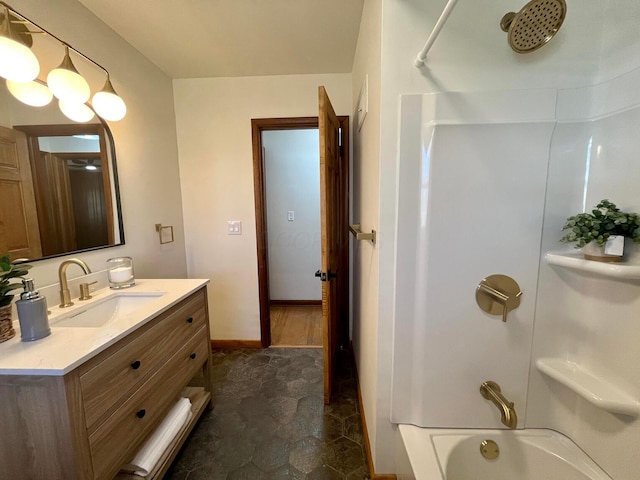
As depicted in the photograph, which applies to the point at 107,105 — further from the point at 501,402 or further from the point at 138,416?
the point at 501,402

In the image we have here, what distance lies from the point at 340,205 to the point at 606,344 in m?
1.67

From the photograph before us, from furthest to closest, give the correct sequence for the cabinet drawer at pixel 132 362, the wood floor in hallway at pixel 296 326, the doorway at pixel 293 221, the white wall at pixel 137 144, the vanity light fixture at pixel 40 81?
1. the doorway at pixel 293 221
2. the wood floor in hallway at pixel 296 326
3. the white wall at pixel 137 144
4. the vanity light fixture at pixel 40 81
5. the cabinet drawer at pixel 132 362

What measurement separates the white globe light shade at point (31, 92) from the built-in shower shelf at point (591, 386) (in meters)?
2.46

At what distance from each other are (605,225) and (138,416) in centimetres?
184

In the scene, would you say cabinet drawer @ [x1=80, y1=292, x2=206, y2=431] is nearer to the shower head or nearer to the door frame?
the door frame

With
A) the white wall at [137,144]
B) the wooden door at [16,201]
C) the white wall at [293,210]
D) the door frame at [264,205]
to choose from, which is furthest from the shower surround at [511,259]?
the white wall at [293,210]

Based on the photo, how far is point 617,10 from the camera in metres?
0.84

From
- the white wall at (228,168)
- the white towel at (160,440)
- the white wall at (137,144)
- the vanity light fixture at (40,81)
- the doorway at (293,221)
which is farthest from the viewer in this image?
the doorway at (293,221)

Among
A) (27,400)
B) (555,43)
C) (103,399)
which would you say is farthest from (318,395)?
(555,43)

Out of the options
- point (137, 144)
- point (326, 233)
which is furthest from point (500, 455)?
point (137, 144)

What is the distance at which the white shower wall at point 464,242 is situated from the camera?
3.08ft

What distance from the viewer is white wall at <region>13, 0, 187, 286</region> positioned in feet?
4.15

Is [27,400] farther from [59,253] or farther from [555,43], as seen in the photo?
[555,43]

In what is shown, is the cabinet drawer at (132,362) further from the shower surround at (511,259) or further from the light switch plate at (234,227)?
the shower surround at (511,259)
